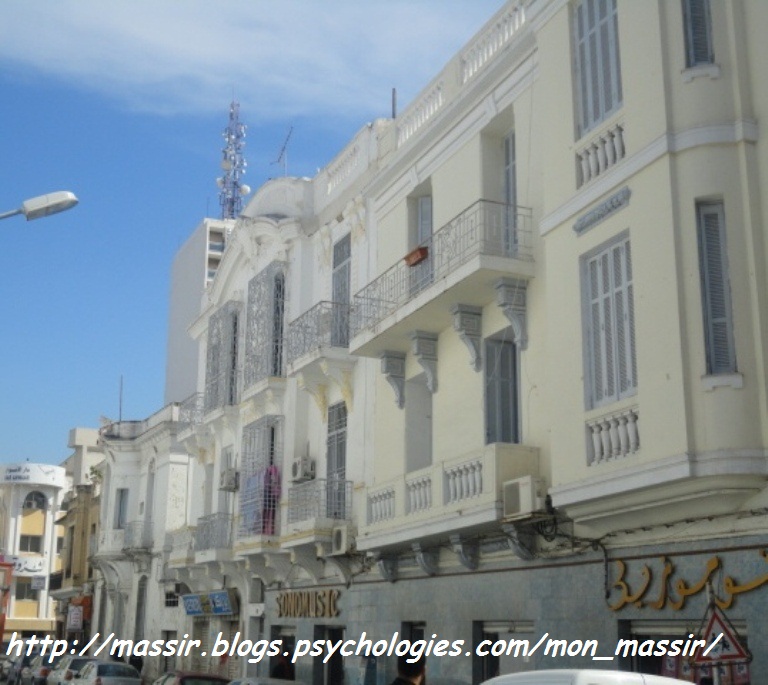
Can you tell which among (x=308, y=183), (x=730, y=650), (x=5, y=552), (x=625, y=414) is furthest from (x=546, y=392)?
(x=5, y=552)

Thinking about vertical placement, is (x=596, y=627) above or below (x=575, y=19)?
below

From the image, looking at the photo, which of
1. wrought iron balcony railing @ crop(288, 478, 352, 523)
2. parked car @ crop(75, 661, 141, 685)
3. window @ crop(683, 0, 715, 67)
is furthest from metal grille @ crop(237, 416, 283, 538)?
window @ crop(683, 0, 715, 67)

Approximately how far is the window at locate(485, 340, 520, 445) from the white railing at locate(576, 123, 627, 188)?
3807 millimetres

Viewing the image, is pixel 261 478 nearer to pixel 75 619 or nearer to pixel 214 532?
pixel 214 532

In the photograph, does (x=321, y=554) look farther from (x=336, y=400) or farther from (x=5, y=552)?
(x=5, y=552)

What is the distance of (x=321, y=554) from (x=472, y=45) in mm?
9607

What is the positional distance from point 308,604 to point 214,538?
4.81 meters

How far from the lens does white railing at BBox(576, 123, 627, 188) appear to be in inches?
520

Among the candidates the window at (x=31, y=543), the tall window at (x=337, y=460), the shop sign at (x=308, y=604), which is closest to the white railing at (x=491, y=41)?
the tall window at (x=337, y=460)

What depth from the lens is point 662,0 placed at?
1262cm

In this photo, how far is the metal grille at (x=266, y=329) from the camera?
82.4ft

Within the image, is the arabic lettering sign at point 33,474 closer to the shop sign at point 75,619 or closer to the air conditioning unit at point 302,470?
the shop sign at point 75,619

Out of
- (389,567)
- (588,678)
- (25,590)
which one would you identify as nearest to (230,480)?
(389,567)

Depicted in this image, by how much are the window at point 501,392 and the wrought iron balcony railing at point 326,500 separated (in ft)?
17.0
